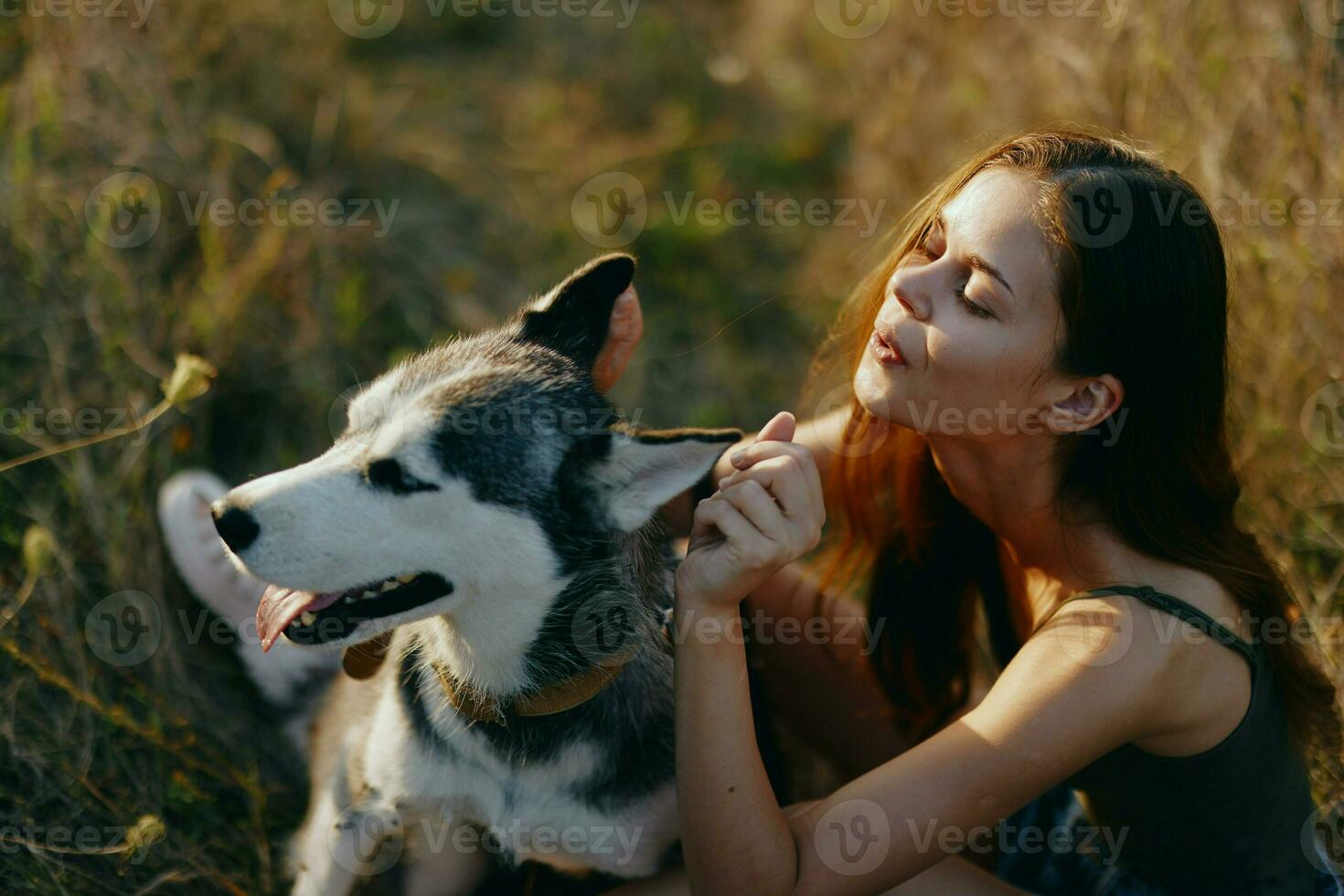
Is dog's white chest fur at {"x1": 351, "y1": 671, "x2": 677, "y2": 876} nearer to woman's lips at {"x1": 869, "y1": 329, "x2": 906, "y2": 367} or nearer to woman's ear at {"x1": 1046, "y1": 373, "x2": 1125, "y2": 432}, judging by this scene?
woman's lips at {"x1": 869, "y1": 329, "x2": 906, "y2": 367}

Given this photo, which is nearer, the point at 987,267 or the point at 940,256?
the point at 987,267

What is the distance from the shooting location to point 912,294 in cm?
237

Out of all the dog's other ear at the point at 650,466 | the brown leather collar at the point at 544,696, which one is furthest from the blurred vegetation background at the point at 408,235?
the dog's other ear at the point at 650,466

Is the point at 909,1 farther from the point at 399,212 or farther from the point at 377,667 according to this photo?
the point at 377,667

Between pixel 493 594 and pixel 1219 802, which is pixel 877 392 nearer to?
pixel 493 594

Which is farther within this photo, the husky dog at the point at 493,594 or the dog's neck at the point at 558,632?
the dog's neck at the point at 558,632

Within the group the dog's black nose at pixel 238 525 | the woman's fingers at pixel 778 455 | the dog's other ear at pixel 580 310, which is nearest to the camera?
the dog's black nose at pixel 238 525

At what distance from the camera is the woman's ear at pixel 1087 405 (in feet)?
7.65

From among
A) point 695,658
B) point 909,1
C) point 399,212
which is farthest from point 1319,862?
point 909,1

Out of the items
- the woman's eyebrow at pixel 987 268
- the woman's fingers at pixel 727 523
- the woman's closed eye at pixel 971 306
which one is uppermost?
the woman's eyebrow at pixel 987 268

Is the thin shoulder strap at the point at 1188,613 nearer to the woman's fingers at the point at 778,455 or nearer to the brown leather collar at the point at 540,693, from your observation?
the woman's fingers at the point at 778,455

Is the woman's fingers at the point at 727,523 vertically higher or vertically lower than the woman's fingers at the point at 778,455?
lower

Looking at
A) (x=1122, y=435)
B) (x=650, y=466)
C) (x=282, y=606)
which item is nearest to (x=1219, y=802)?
(x=1122, y=435)

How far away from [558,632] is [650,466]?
18.4 inches
